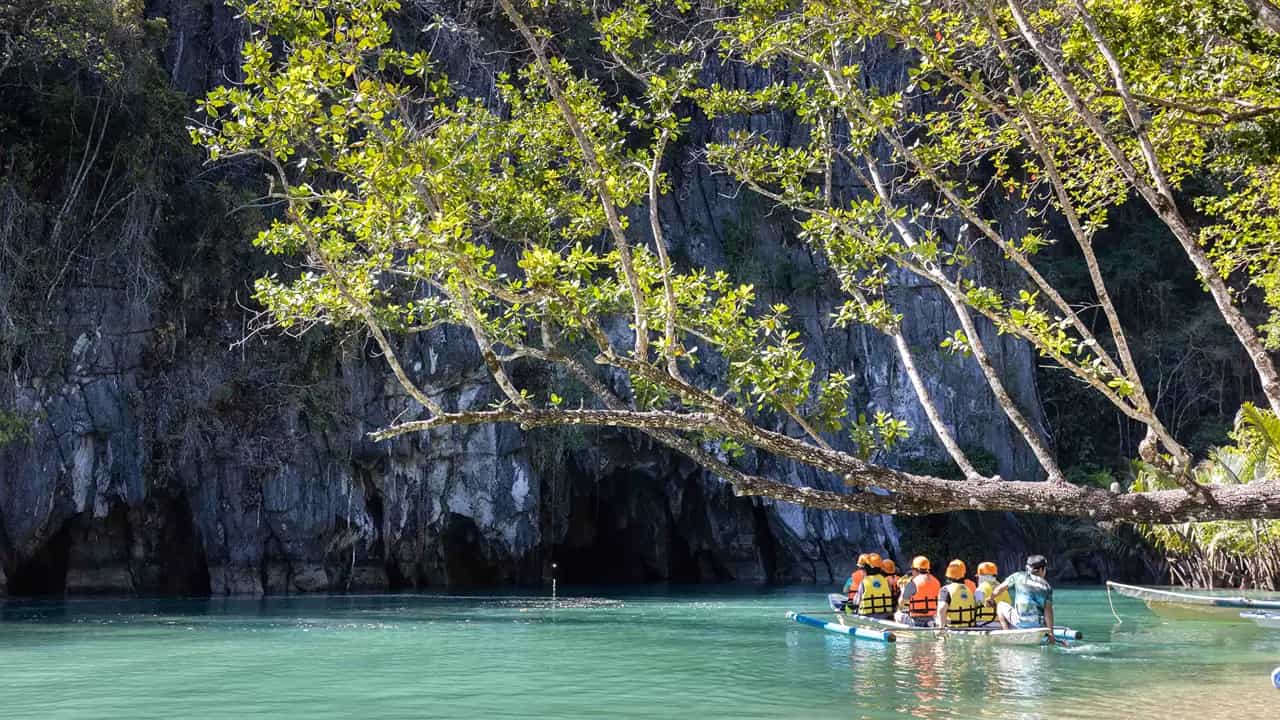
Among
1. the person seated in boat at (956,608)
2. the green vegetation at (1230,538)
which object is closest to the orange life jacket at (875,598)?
the person seated in boat at (956,608)

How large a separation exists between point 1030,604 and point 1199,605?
481 centimetres

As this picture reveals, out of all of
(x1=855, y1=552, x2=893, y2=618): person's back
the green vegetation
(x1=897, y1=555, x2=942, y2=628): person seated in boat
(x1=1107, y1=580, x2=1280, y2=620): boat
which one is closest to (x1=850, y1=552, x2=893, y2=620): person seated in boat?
(x1=855, y1=552, x2=893, y2=618): person's back

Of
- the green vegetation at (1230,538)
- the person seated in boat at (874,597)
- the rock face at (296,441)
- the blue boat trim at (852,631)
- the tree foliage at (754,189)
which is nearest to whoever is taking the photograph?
the tree foliage at (754,189)

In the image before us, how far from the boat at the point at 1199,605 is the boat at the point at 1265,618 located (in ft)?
0.82

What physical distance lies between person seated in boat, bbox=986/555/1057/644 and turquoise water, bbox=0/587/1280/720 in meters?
0.53

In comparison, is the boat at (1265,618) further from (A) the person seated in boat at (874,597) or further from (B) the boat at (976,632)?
(A) the person seated in boat at (874,597)

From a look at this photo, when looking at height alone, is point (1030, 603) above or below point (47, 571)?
above

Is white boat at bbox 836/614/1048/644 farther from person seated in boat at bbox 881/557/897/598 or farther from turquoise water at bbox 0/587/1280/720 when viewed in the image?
person seated in boat at bbox 881/557/897/598

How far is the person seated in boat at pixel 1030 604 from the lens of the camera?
12.4m

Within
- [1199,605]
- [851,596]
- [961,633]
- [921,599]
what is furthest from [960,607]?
[1199,605]

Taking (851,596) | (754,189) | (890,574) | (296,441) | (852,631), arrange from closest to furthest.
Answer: (754,189), (852,631), (890,574), (851,596), (296,441)

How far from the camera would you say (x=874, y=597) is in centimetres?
1495

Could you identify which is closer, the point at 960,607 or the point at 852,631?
the point at 960,607

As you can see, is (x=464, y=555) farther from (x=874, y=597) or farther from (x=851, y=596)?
(x=874, y=597)
